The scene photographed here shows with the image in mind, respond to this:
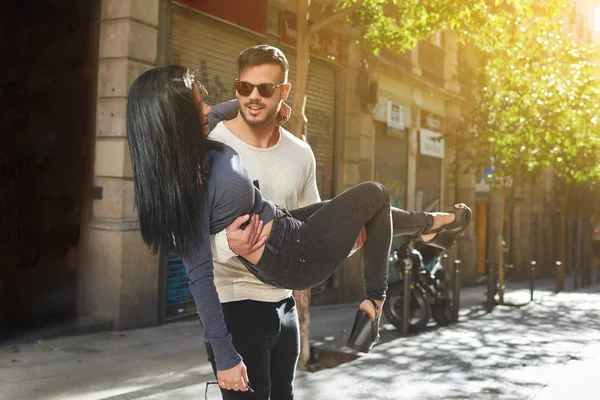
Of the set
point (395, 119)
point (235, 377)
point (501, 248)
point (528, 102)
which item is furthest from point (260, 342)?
point (395, 119)

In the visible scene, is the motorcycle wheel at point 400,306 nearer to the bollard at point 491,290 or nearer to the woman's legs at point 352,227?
the bollard at point 491,290

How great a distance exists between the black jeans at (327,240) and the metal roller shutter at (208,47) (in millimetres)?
7767

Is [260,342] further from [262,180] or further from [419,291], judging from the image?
[419,291]

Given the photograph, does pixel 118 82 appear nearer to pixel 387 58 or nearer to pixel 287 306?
pixel 287 306

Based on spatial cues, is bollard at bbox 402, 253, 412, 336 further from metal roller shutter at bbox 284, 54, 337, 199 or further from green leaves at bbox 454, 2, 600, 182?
green leaves at bbox 454, 2, 600, 182

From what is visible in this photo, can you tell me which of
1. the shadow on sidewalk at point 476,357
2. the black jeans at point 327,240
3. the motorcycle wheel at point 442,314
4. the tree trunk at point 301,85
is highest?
the tree trunk at point 301,85

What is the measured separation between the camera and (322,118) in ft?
48.8

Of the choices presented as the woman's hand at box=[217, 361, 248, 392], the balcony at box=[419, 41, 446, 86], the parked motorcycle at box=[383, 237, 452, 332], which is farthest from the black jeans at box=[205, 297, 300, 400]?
the balcony at box=[419, 41, 446, 86]

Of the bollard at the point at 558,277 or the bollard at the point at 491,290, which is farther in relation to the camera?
the bollard at the point at 558,277

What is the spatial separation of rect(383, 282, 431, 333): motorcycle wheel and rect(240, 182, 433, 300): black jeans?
7.96m

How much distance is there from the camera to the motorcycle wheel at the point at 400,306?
10961mm

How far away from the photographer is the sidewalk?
21.5 feet

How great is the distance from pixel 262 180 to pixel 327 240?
0.35 metres

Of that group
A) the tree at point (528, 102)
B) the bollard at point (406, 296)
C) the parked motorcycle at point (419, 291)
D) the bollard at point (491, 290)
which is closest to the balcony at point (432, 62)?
the tree at point (528, 102)
